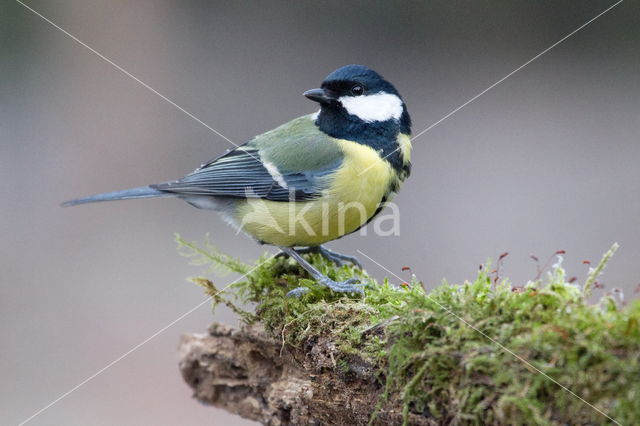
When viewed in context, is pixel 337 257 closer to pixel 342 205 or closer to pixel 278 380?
pixel 342 205

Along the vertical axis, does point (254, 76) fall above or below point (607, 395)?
below

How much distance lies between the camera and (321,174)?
2.64 m

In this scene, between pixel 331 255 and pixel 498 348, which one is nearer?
pixel 498 348

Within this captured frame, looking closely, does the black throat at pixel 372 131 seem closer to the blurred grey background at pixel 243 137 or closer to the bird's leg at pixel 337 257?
the bird's leg at pixel 337 257

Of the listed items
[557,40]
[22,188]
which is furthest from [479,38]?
[22,188]

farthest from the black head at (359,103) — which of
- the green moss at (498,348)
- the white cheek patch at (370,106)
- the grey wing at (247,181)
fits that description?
the green moss at (498,348)

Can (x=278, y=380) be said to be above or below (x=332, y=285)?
below

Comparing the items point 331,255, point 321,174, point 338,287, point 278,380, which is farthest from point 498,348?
point 331,255

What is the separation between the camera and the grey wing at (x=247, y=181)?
8.69ft

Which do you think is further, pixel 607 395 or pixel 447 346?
pixel 447 346

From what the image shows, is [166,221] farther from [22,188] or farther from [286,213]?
[286,213]

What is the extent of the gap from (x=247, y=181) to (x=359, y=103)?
0.63 meters

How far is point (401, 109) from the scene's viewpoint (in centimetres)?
277

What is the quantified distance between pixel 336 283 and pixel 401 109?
945mm
